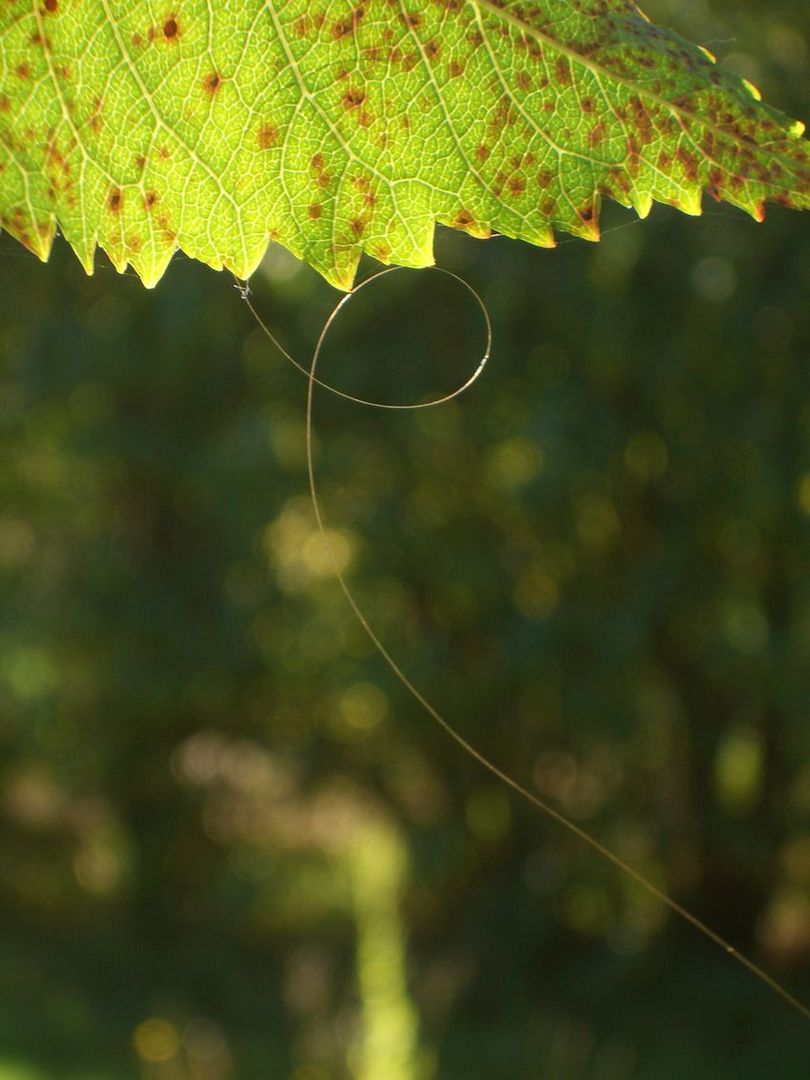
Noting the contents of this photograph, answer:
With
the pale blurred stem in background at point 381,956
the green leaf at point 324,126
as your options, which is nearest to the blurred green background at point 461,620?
the pale blurred stem in background at point 381,956

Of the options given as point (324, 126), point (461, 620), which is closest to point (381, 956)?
point (461, 620)

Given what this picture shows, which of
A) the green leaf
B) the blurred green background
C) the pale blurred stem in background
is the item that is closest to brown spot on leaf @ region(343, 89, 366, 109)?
the green leaf

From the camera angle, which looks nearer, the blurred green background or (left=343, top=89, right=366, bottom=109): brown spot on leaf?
(left=343, top=89, right=366, bottom=109): brown spot on leaf

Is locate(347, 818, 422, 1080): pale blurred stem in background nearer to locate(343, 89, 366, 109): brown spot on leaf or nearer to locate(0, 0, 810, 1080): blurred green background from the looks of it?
→ locate(0, 0, 810, 1080): blurred green background

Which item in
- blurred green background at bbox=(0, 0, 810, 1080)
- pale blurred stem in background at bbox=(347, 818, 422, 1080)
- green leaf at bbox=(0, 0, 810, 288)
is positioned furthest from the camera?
blurred green background at bbox=(0, 0, 810, 1080)

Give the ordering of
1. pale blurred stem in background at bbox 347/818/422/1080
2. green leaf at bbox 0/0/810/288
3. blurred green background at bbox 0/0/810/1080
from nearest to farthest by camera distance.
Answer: green leaf at bbox 0/0/810/288 → pale blurred stem in background at bbox 347/818/422/1080 → blurred green background at bbox 0/0/810/1080

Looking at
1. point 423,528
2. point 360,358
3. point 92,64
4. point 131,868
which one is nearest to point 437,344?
point 360,358

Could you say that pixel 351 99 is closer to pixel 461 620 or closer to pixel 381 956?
pixel 381 956

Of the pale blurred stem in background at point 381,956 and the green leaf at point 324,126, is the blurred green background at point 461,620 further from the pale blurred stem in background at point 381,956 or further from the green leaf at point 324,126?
the green leaf at point 324,126
